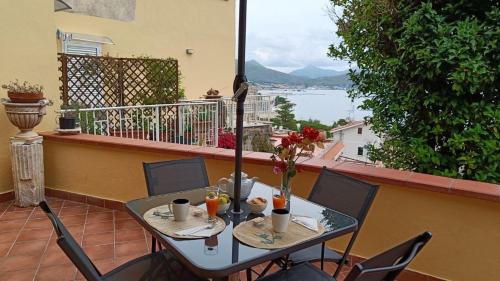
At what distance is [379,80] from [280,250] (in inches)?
105

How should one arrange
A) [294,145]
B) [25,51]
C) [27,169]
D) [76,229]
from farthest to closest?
[25,51]
[27,169]
[76,229]
[294,145]

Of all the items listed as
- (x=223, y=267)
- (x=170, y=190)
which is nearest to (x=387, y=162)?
(x=170, y=190)

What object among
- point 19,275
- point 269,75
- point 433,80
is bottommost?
point 19,275

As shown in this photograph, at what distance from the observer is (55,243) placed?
3.02m

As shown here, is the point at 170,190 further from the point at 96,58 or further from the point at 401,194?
the point at 96,58

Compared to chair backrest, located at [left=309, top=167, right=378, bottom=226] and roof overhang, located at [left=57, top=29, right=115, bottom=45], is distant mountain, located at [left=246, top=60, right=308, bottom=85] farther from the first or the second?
chair backrest, located at [left=309, top=167, right=378, bottom=226]

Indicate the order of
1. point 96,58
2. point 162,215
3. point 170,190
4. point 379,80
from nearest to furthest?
point 162,215, point 170,190, point 379,80, point 96,58

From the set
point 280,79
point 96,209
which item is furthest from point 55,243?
point 280,79

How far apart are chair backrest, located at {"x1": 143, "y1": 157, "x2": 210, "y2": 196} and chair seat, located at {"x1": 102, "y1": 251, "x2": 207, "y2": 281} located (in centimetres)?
49

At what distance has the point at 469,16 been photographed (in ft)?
9.82

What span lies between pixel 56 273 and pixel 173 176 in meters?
1.11

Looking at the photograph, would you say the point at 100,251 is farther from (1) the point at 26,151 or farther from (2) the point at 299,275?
(2) the point at 299,275

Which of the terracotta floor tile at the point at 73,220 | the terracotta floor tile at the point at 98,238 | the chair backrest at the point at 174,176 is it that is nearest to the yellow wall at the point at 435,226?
the chair backrest at the point at 174,176

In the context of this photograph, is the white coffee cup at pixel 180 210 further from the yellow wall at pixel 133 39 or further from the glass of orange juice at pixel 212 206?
the yellow wall at pixel 133 39
